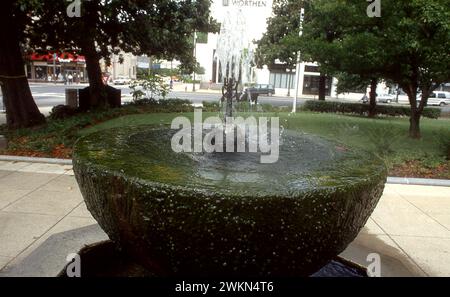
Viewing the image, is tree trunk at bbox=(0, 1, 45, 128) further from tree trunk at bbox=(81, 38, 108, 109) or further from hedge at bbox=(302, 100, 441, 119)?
hedge at bbox=(302, 100, 441, 119)

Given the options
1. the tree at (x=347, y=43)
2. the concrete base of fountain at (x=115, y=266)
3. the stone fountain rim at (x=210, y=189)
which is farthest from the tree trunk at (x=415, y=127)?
the stone fountain rim at (x=210, y=189)

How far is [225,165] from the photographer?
12.3ft

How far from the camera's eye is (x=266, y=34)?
3638cm

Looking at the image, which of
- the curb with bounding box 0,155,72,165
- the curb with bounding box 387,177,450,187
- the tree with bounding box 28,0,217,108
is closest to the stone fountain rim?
the curb with bounding box 387,177,450,187

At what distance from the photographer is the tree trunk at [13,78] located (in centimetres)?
1206

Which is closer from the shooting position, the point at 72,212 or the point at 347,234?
the point at 347,234

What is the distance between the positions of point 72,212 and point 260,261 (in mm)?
3952

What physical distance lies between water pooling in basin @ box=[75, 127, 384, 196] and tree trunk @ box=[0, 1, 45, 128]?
30.2 ft

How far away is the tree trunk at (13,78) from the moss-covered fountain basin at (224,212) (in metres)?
10.6

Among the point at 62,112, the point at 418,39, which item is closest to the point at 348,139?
the point at 418,39

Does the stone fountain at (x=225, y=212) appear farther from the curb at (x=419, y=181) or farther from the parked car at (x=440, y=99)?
the parked car at (x=440, y=99)

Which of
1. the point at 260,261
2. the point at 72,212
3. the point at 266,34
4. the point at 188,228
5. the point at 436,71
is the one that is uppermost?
the point at 266,34
